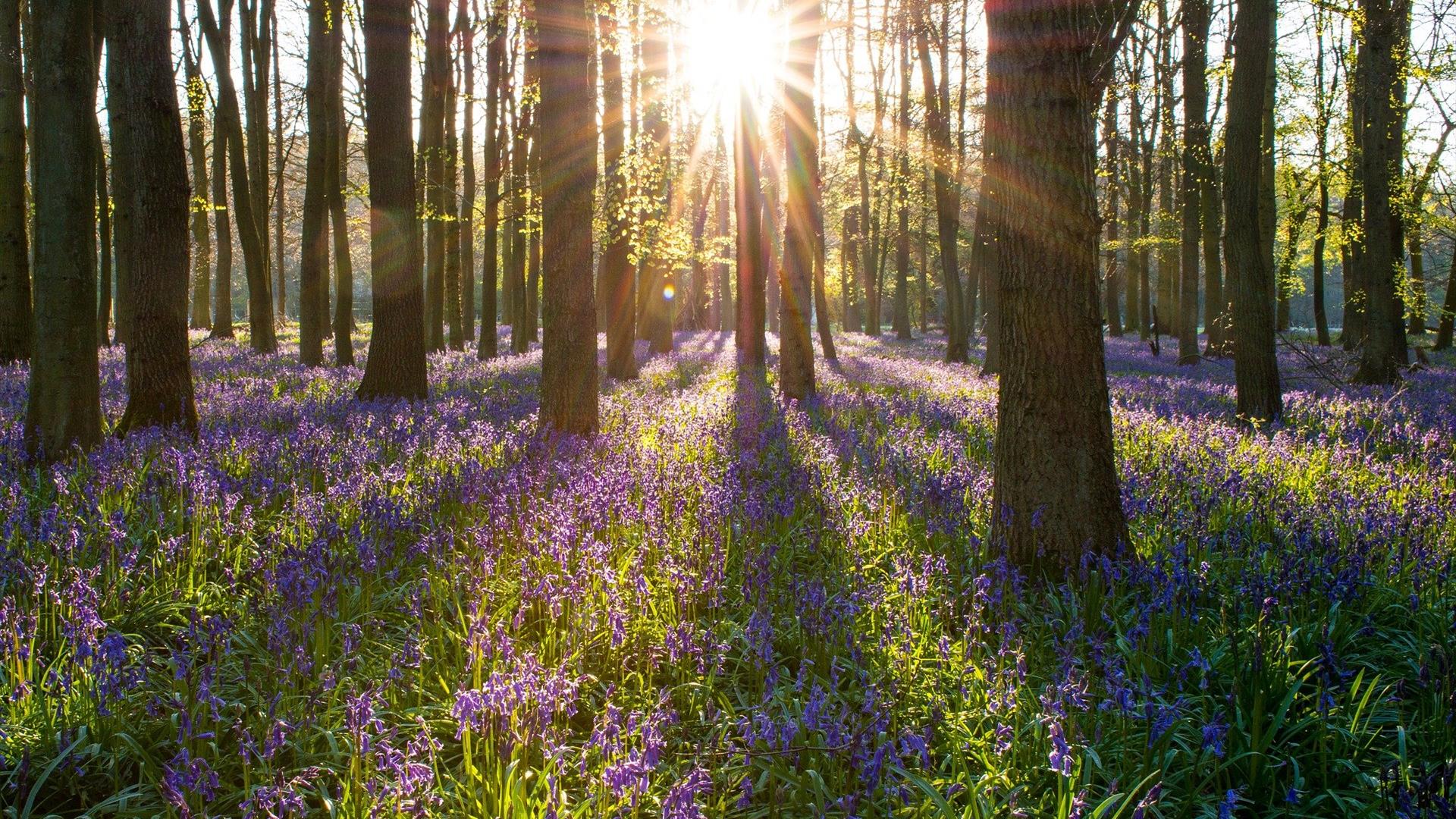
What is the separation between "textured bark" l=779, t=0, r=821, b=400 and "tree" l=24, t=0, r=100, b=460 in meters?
8.83

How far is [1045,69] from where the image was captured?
4242mm

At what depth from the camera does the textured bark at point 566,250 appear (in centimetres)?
824

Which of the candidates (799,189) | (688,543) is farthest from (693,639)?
(799,189)

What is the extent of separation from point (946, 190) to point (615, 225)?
11419mm

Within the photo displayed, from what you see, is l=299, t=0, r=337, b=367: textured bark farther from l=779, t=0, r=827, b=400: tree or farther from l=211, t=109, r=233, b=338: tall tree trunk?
l=211, t=109, r=233, b=338: tall tree trunk

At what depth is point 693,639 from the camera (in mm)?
3332

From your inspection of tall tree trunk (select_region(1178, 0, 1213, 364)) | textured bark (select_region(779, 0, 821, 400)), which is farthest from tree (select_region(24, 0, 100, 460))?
tall tree trunk (select_region(1178, 0, 1213, 364))

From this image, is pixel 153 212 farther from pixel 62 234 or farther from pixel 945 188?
pixel 945 188

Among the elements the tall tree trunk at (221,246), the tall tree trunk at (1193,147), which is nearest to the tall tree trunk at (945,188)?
the tall tree trunk at (1193,147)

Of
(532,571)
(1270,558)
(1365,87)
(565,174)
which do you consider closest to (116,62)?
(565,174)

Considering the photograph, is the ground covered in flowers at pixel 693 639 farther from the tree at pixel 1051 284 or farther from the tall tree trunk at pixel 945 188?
the tall tree trunk at pixel 945 188

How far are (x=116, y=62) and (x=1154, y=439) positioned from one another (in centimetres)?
1090

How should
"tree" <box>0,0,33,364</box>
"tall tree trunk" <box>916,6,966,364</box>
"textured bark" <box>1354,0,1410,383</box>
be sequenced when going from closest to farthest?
1. "tree" <box>0,0,33,364</box>
2. "textured bark" <box>1354,0,1410,383</box>
3. "tall tree trunk" <box>916,6,966,364</box>

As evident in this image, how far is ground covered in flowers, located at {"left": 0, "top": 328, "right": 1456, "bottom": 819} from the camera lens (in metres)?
2.50
